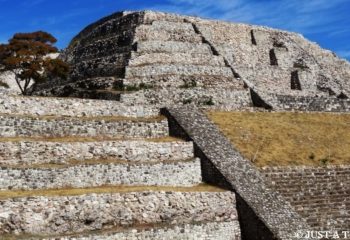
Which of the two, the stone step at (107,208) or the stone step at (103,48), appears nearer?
the stone step at (107,208)

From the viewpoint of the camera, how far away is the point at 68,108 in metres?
22.8

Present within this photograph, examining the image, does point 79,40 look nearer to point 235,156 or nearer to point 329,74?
point 329,74

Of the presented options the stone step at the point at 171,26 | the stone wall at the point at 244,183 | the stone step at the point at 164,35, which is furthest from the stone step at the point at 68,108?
the stone step at the point at 171,26

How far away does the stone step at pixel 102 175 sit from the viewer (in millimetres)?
17484

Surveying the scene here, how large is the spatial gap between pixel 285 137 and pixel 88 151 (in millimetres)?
10460

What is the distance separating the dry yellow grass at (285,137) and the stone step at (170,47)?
7849 millimetres

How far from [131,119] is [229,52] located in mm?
16270

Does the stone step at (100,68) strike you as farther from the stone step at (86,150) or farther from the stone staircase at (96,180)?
the stone step at (86,150)

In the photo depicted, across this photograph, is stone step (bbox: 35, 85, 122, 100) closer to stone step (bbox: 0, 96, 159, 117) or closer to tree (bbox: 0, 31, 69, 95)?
tree (bbox: 0, 31, 69, 95)

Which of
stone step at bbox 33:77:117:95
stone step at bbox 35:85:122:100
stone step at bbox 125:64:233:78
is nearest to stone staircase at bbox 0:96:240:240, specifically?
stone step at bbox 35:85:122:100

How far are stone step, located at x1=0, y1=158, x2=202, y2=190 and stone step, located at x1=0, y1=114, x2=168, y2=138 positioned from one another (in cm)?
239

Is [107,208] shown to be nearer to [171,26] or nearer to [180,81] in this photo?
[180,81]

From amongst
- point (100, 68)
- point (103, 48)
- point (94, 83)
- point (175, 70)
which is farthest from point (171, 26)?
point (94, 83)

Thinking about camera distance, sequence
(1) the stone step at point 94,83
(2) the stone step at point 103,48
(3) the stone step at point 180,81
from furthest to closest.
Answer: (2) the stone step at point 103,48 < (1) the stone step at point 94,83 < (3) the stone step at point 180,81
